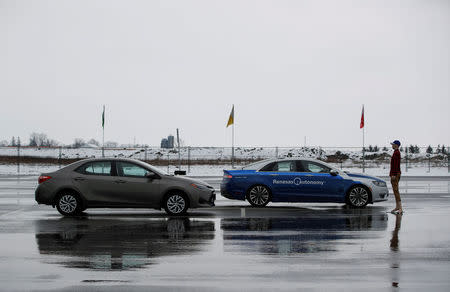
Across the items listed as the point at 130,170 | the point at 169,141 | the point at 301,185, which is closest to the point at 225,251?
the point at 130,170

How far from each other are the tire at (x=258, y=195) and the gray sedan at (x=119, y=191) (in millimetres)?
2607

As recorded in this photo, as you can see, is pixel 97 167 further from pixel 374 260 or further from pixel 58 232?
pixel 374 260

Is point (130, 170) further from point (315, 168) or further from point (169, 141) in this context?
point (169, 141)

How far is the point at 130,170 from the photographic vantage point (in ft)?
47.4

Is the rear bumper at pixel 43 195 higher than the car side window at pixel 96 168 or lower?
lower

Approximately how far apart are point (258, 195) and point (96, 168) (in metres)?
5.31

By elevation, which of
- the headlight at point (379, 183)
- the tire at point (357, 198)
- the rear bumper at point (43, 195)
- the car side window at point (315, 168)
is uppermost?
the car side window at point (315, 168)

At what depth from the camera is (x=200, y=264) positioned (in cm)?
791

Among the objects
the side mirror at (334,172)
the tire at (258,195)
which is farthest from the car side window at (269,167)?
the side mirror at (334,172)

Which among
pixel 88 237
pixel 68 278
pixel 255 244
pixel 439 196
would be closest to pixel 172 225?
pixel 88 237

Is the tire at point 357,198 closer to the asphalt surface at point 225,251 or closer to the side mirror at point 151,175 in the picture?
the asphalt surface at point 225,251

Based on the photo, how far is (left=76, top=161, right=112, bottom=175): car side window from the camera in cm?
1447

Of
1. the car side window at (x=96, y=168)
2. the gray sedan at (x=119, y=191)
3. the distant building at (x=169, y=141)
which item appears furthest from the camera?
the distant building at (x=169, y=141)

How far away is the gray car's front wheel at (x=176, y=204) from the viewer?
1429cm
